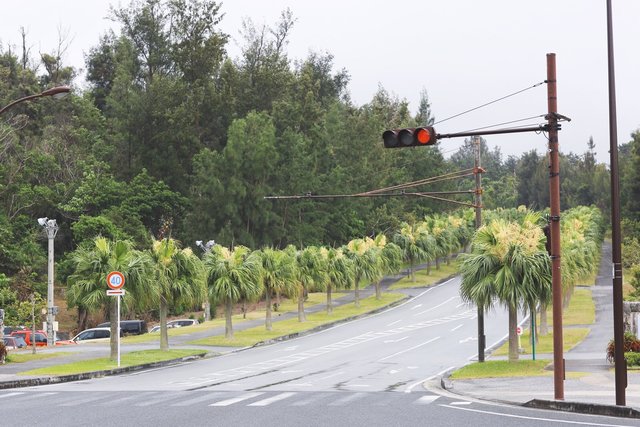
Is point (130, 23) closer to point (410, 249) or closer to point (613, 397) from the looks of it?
point (410, 249)

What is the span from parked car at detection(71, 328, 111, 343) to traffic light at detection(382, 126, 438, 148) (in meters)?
42.2

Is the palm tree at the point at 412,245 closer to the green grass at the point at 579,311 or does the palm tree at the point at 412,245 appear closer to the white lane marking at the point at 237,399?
the green grass at the point at 579,311

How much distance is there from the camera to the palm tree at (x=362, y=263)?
238 feet

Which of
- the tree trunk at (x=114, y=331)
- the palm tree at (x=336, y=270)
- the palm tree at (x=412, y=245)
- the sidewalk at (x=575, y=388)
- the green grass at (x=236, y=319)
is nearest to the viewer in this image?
the sidewalk at (x=575, y=388)

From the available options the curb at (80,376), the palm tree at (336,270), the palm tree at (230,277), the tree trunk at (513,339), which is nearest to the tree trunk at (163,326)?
the curb at (80,376)

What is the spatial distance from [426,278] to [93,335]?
1767 inches

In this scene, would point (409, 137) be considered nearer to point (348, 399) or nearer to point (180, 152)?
point (348, 399)

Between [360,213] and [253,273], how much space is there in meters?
53.8

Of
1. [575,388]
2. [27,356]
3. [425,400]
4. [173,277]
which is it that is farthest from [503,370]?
[27,356]

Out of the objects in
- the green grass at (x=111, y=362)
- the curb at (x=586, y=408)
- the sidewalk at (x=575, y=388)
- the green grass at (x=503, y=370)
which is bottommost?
the green grass at (x=111, y=362)

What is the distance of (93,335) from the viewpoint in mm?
57844

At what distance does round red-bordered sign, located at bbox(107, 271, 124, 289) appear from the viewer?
36375mm

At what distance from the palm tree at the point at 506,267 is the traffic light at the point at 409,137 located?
14.4 meters

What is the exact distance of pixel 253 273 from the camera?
1977 inches
